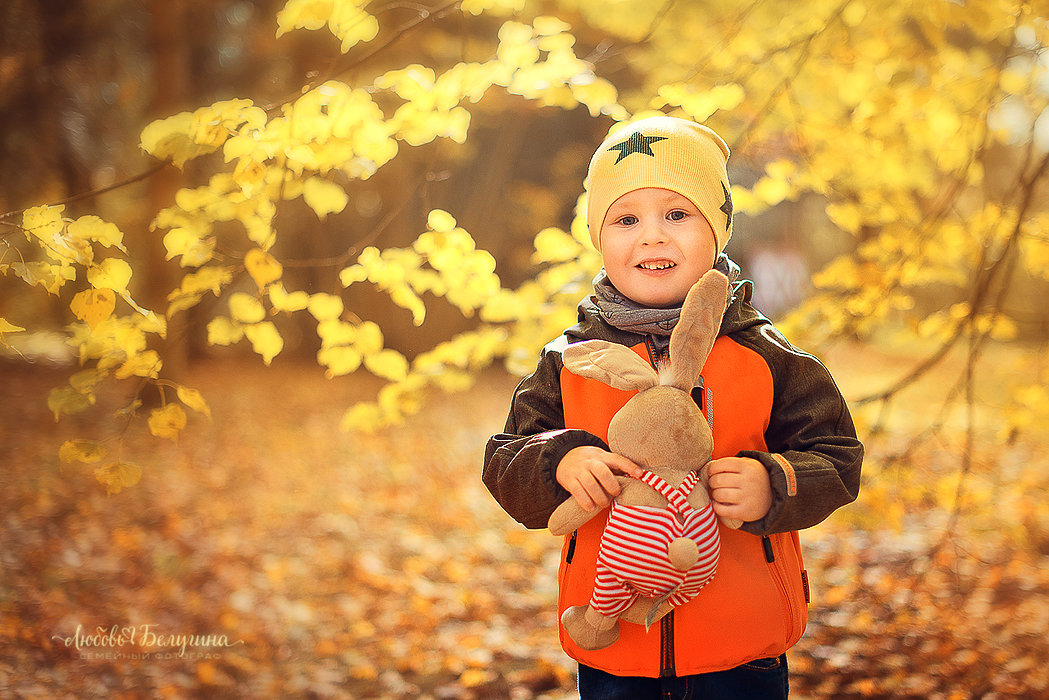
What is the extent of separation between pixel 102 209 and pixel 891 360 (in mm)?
13336

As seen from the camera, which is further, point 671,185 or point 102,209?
point 102,209

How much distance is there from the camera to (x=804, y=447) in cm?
151

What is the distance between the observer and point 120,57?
29.8 ft

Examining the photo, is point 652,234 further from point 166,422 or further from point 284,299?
point 166,422

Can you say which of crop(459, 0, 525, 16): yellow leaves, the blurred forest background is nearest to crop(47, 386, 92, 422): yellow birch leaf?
the blurred forest background

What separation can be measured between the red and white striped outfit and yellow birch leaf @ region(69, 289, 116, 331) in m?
1.35

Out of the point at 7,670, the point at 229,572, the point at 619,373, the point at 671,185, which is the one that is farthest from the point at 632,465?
the point at 229,572

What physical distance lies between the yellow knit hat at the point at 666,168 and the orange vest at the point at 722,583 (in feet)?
0.94

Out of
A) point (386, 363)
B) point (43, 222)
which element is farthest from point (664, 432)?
point (43, 222)

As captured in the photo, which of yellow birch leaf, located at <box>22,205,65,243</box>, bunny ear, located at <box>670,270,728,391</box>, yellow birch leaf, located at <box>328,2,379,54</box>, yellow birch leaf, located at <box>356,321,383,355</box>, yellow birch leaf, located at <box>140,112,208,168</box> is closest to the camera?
bunny ear, located at <box>670,270,728,391</box>

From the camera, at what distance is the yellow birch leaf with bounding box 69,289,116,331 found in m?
1.86

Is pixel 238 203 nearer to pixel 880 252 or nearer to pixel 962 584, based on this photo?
pixel 880 252

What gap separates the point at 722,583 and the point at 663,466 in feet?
1.04

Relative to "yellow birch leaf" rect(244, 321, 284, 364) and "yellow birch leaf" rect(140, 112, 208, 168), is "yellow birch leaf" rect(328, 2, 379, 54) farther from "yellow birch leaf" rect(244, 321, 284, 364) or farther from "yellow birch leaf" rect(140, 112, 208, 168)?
"yellow birch leaf" rect(244, 321, 284, 364)
